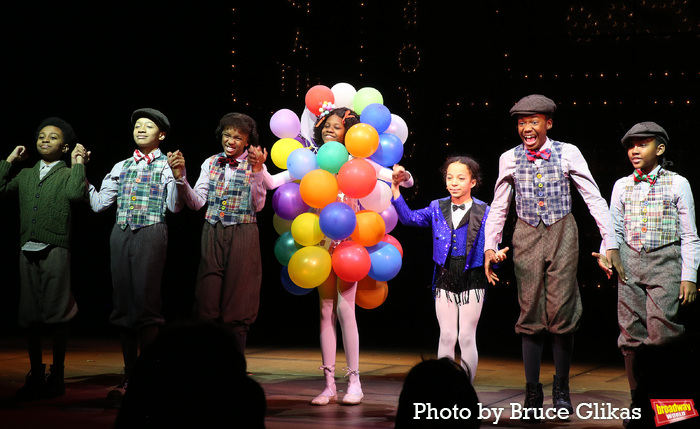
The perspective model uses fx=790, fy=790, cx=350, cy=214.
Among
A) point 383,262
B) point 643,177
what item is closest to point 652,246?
point 643,177

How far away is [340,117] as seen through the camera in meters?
4.55

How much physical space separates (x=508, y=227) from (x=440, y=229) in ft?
8.55

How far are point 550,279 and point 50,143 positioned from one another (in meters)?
2.98

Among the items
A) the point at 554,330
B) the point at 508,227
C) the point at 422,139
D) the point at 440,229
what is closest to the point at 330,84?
the point at 422,139

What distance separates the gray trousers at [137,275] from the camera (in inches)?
174

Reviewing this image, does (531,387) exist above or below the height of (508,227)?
below

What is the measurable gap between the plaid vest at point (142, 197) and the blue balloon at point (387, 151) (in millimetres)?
1226

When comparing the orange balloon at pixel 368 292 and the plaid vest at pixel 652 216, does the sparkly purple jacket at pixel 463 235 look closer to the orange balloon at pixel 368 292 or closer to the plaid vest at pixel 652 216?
the orange balloon at pixel 368 292

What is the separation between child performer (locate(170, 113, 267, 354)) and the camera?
4.30 meters

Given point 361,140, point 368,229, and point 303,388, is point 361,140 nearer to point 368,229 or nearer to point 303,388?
point 368,229

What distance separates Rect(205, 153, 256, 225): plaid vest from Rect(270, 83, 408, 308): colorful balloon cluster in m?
0.23

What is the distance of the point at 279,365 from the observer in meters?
5.82

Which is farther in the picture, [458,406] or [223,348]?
[458,406]

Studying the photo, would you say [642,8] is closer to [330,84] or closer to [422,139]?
[422,139]
